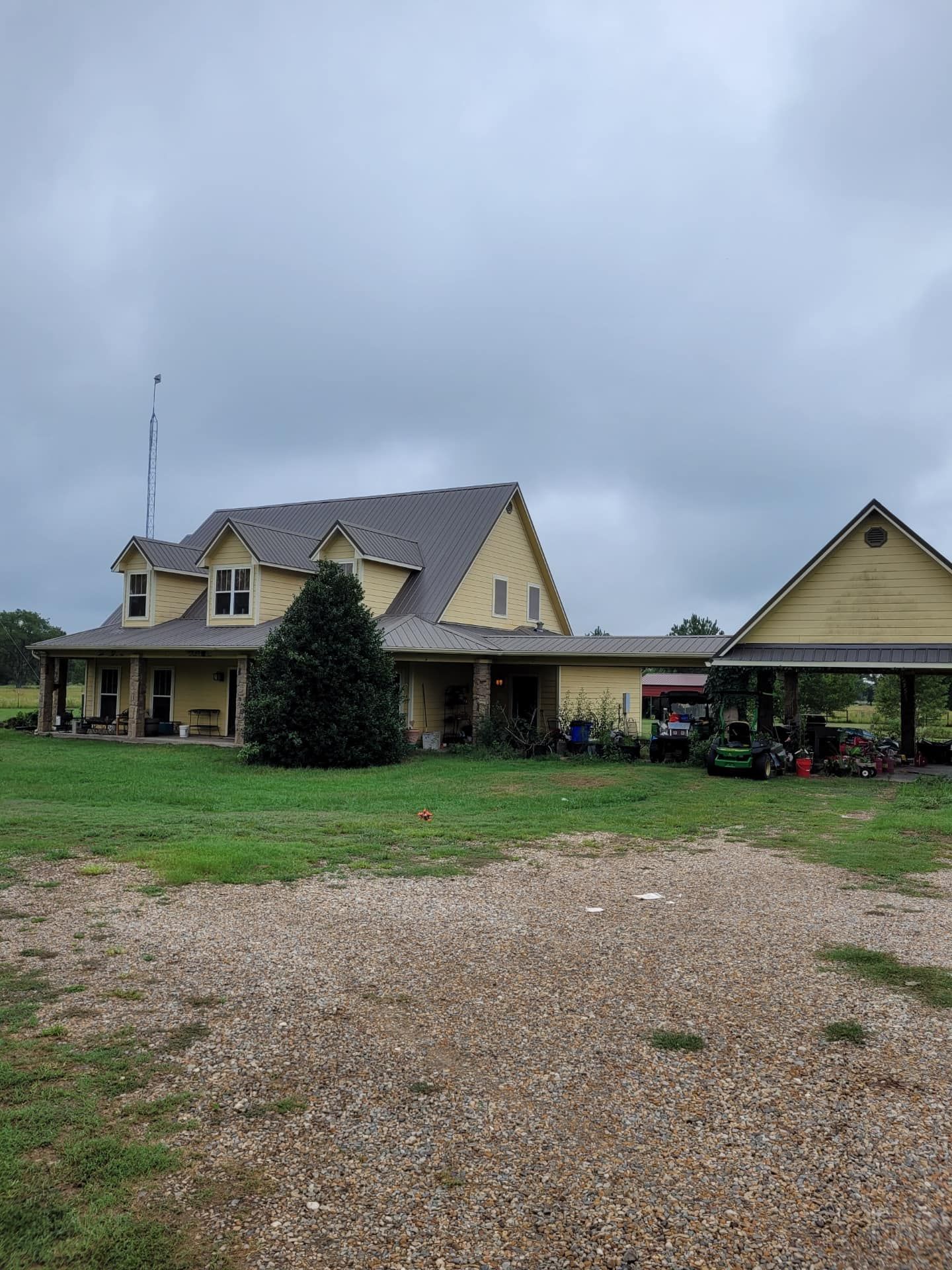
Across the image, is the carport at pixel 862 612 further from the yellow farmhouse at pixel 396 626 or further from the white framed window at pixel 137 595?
the white framed window at pixel 137 595

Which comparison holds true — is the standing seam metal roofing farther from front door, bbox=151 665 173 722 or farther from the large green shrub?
the large green shrub

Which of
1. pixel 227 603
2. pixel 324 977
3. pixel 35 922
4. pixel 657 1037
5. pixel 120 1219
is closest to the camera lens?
pixel 120 1219

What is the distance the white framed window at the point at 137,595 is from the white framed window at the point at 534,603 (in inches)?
536

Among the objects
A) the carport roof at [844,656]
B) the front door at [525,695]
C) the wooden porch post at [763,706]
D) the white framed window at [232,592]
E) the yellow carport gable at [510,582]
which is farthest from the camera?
the yellow carport gable at [510,582]

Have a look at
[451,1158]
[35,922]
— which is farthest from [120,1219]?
[35,922]

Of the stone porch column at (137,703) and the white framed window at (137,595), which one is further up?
the white framed window at (137,595)

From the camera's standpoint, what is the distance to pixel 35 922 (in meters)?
7.73

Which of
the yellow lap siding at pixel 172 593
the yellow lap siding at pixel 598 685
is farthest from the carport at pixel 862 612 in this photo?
the yellow lap siding at pixel 172 593

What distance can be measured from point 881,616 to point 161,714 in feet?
75.1

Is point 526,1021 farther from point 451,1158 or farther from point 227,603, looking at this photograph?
point 227,603

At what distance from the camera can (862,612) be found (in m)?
21.7

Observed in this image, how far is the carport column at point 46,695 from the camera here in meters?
31.7

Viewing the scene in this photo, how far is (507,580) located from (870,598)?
1355 cm

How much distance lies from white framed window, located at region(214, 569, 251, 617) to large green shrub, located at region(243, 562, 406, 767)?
22.7ft
